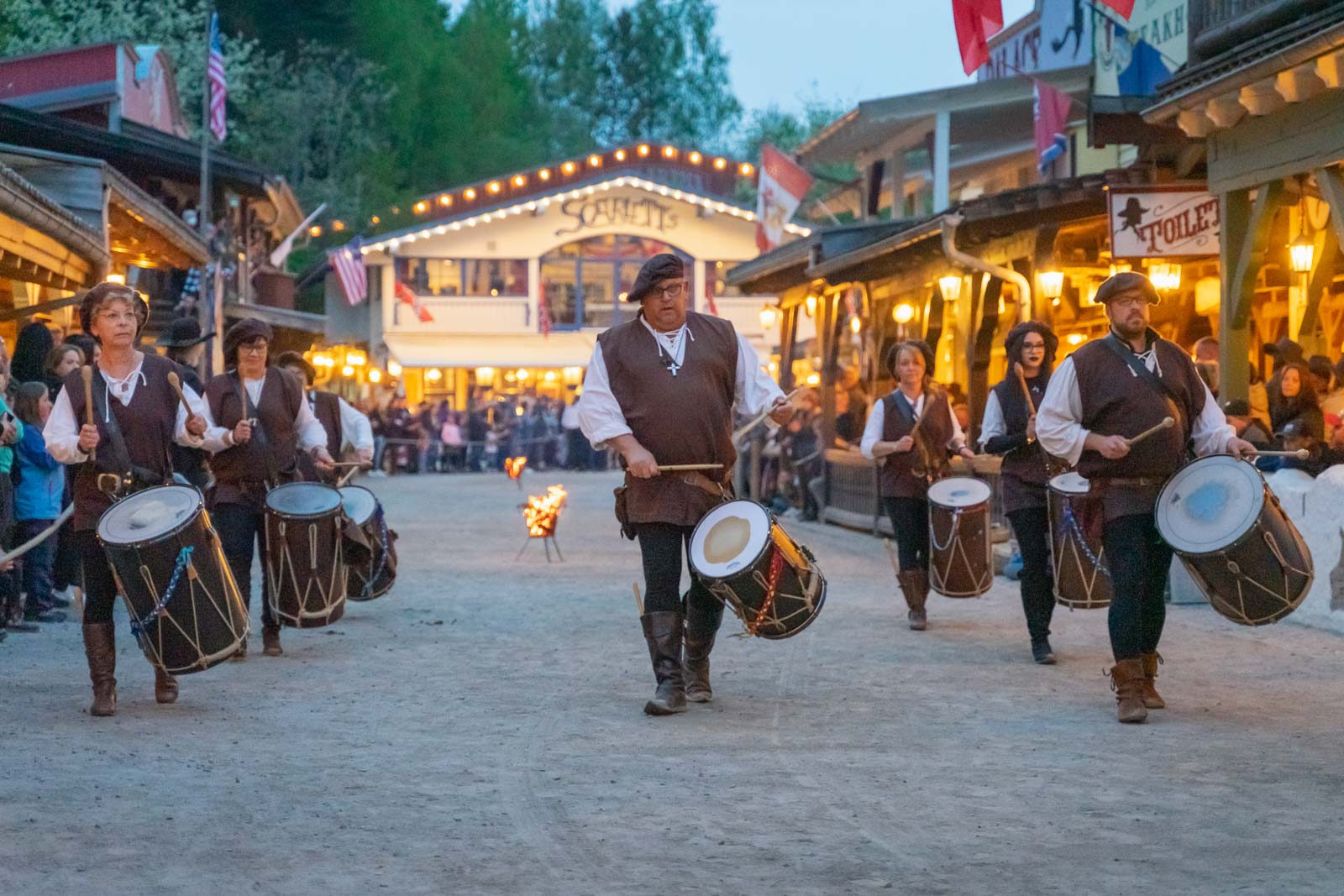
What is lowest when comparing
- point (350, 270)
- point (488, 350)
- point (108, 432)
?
point (108, 432)

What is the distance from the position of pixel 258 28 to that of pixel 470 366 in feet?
45.4

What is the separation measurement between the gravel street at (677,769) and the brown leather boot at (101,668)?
112mm

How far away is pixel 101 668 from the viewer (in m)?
8.48

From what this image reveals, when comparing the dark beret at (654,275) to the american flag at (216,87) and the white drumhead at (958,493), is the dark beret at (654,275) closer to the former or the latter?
the white drumhead at (958,493)

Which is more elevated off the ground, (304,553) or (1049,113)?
(1049,113)

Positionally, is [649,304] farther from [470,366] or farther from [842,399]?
[470,366]

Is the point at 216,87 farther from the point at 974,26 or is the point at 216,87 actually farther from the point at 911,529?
the point at 911,529

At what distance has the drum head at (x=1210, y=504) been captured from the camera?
306 inches

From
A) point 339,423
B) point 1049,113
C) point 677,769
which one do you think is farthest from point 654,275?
point 1049,113

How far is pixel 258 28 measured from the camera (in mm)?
59094

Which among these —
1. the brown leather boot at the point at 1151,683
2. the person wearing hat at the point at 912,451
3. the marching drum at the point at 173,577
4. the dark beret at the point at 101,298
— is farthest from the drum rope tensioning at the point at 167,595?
the person wearing hat at the point at 912,451

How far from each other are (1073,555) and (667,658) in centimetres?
258

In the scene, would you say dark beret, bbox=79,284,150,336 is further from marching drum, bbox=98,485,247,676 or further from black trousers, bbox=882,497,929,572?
black trousers, bbox=882,497,929,572

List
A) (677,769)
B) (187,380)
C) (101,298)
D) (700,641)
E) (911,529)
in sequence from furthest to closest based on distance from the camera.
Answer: (911,529) → (187,380) → (700,641) → (101,298) → (677,769)
